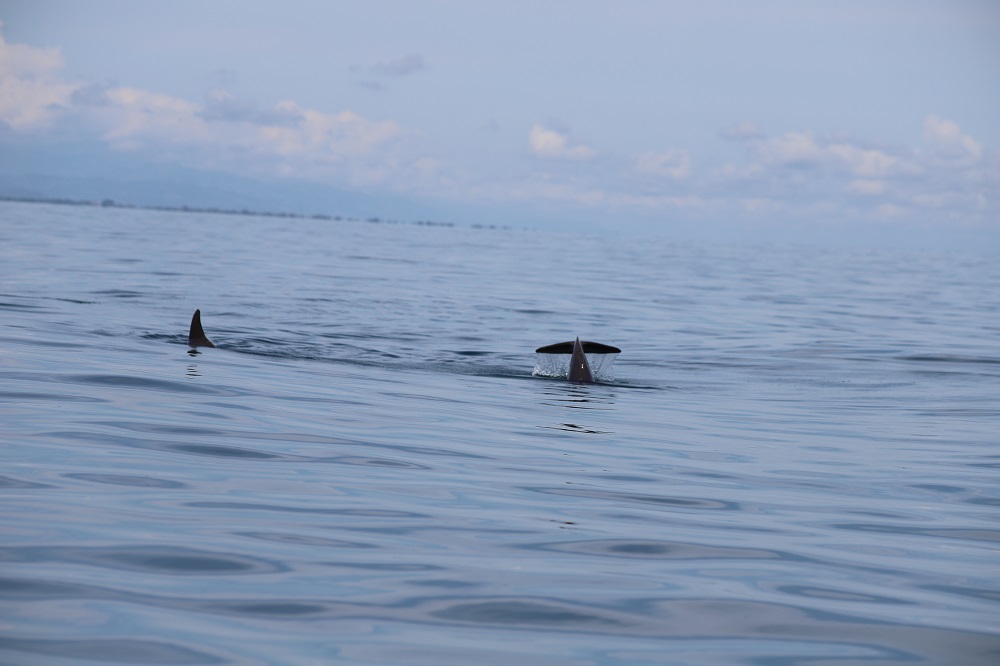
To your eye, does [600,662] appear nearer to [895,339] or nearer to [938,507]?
Result: [938,507]

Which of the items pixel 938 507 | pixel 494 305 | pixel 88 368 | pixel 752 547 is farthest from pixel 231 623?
pixel 494 305

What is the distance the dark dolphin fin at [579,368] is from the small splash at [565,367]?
329 mm

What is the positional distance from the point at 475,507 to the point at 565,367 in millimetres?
10071

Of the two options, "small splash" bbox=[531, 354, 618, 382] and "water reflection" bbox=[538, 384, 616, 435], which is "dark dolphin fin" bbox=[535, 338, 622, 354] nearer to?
"water reflection" bbox=[538, 384, 616, 435]

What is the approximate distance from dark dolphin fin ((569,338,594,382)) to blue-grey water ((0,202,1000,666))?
483 millimetres

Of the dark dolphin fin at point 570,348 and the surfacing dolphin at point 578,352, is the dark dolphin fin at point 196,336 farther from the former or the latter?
the dark dolphin fin at point 570,348

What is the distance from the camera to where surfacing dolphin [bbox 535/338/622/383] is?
16.1 m

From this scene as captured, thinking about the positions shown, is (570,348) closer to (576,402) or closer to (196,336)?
(576,402)

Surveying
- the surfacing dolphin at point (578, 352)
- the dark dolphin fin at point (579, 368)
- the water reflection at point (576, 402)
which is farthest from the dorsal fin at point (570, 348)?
the water reflection at point (576, 402)

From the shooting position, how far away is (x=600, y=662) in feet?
15.2

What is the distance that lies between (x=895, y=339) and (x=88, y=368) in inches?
739

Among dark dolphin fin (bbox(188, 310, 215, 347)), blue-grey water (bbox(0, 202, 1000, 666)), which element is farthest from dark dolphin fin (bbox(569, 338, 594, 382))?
dark dolphin fin (bbox(188, 310, 215, 347))

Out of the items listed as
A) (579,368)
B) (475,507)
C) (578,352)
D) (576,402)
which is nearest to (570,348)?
(578,352)

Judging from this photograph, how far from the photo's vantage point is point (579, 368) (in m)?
16.8
